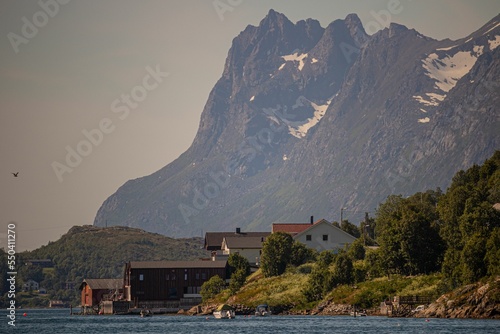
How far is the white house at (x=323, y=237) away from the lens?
190 metres

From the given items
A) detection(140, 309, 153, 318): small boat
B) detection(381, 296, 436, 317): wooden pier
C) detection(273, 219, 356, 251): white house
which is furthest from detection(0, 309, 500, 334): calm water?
detection(273, 219, 356, 251): white house

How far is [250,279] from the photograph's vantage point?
175500 mm

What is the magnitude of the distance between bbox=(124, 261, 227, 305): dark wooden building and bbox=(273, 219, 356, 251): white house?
54.0ft

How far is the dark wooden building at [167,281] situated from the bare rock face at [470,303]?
70.3m

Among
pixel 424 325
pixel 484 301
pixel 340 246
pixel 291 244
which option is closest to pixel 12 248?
pixel 424 325

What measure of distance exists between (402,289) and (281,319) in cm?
1672

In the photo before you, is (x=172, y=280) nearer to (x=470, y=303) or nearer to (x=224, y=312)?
(x=224, y=312)

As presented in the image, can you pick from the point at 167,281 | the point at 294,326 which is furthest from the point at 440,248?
the point at 167,281

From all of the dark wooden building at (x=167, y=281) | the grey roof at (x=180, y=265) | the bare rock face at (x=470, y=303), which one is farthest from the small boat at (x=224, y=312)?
the bare rock face at (x=470, y=303)

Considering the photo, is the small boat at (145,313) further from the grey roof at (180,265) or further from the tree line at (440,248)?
the tree line at (440,248)

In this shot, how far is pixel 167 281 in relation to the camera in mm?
185875

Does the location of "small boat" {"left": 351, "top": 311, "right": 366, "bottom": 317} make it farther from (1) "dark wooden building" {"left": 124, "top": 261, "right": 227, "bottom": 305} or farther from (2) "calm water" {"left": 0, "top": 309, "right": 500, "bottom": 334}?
(1) "dark wooden building" {"left": 124, "top": 261, "right": 227, "bottom": 305}

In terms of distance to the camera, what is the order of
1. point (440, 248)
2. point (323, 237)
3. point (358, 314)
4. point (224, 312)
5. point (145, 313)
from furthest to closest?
point (323, 237) → point (145, 313) → point (224, 312) → point (440, 248) → point (358, 314)

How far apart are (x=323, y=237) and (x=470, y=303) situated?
77.0 m
